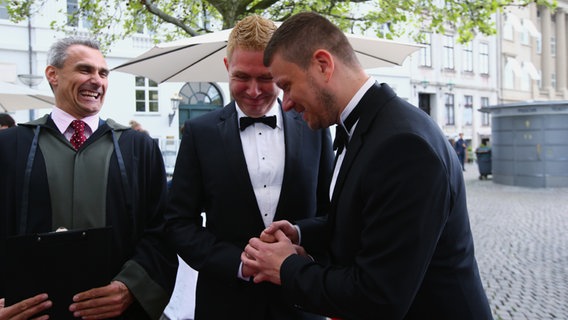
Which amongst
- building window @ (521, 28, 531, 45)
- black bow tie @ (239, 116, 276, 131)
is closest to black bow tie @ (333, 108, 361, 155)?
black bow tie @ (239, 116, 276, 131)

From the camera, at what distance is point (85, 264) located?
1979 mm

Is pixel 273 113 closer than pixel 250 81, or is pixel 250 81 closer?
pixel 250 81

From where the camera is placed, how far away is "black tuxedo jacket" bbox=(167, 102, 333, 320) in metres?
2.17

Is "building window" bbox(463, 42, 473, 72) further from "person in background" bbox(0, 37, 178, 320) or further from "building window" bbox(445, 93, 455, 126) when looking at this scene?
"person in background" bbox(0, 37, 178, 320)

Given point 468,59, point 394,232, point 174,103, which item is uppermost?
point 468,59

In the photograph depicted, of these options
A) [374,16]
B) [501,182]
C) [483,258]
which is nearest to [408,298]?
[483,258]

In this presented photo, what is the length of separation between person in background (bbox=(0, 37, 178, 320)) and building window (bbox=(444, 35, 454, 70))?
111ft

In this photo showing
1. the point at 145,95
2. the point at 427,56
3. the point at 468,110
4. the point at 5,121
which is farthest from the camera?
the point at 468,110

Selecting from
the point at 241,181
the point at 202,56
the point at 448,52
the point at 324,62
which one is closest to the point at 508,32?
the point at 448,52

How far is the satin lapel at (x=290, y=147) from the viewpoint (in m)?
2.23

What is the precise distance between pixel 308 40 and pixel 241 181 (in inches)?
29.3

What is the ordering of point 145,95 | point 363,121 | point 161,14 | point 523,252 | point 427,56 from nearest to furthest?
point 363,121, point 523,252, point 161,14, point 145,95, point 427,56

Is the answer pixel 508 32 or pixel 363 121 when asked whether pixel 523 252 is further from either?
pixel 508 32

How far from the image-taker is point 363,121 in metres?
1.69
